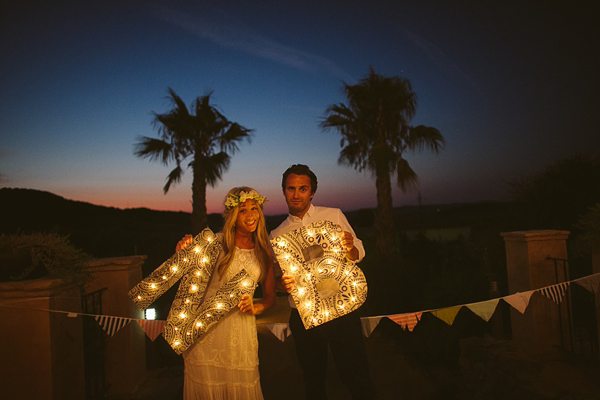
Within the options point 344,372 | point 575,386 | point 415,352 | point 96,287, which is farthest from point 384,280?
point 96,287

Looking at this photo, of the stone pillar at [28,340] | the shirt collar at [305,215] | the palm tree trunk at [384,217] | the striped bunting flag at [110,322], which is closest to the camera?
the stone pillar at [28,340]

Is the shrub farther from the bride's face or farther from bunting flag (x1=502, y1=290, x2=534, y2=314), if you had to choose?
bunting flag (x1=502, y1=290, x2=534, y2=314)

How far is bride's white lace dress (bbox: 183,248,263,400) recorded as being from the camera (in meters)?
2.44

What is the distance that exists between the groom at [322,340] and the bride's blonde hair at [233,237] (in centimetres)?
23

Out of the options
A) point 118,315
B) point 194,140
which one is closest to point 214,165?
point 194,140

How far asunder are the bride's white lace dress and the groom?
0.46m

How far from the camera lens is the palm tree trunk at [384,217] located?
9766 mm

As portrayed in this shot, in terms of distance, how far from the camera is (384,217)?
9.83 meters

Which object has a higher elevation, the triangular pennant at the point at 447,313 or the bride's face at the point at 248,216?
the bride's face at the point at 248,216

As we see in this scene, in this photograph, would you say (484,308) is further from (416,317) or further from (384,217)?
(384,217)

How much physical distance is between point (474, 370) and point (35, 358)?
4450 mm

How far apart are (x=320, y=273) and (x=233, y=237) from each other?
70cm

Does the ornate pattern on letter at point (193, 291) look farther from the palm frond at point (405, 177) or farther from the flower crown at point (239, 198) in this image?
the palm frond at point (405, 177)

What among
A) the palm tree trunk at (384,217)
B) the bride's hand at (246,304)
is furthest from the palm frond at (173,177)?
the bride's hand at (246,304)
